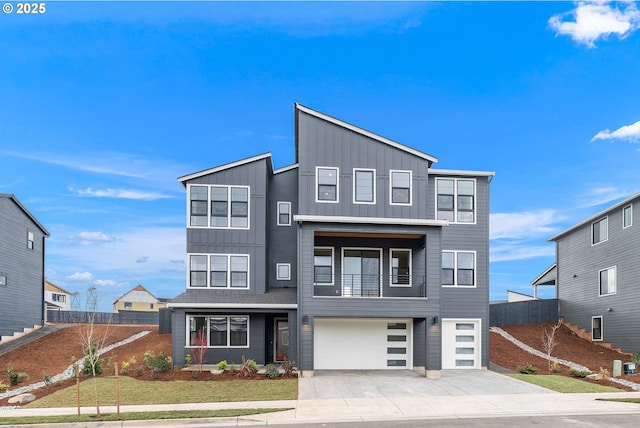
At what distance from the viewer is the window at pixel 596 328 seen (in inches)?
952

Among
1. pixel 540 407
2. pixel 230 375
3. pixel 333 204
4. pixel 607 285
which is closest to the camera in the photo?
pixel 540 407

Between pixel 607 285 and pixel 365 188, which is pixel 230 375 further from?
pixel 607 285

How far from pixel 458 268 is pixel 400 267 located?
241 cm

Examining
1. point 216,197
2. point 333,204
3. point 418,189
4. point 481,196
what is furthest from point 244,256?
point 481,196

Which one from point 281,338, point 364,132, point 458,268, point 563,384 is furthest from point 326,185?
point 563,384

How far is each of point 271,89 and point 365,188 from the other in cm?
1079

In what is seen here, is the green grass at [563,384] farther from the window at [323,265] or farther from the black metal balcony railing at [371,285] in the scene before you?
the window at [323,265]

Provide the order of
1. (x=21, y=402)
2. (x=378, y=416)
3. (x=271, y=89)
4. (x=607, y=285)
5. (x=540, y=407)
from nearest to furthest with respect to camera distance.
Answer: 1. (x=378, y=416)
2. (x=540, y=407)
3. (x=21, y=402)
4. (x=607, y=285)
5. (x=271, y=89)

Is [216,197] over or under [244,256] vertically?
over

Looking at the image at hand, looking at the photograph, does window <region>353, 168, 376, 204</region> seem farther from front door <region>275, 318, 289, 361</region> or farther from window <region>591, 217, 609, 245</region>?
window <region>591, 217, 609, 245</region>

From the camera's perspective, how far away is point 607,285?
2400 cm

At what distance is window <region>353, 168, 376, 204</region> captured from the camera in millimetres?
18688

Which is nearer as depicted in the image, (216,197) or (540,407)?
(540,407)

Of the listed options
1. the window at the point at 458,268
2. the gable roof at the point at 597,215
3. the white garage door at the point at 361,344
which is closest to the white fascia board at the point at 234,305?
the white garage door at the point at 361,344
